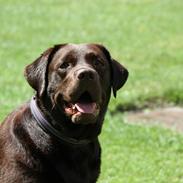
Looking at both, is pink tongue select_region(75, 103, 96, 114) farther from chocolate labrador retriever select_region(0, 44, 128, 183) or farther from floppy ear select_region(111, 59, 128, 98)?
floppy ear select_region(111, 59, 128, 98)

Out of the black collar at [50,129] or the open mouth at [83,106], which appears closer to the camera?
the open mouth at [83,106]

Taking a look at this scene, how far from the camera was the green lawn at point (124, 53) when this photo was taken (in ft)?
27.0

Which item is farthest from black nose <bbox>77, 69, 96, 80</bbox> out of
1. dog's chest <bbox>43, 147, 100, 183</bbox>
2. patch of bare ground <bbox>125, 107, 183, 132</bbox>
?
patch of bare ground <bbox>125, 107, 183, 132</bbox>

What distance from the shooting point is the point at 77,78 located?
5352mm

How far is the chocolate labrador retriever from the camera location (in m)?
5.53

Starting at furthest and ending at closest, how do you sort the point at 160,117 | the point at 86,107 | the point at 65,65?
the point at 160,117
the point at 65,65
the point at 86,107

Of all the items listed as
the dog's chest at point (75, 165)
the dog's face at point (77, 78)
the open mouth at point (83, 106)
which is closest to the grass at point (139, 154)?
the dog's chest at point (75, 165)

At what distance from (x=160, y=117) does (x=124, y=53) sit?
4.65m

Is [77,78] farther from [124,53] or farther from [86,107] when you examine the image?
[124,53]

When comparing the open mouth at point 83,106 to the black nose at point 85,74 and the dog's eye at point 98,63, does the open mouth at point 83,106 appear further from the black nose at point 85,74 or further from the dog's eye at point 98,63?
the dog's eye at point 98,63

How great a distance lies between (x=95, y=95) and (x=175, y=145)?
11.6ft

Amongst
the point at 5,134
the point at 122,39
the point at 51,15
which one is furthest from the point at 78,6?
the point at 5,134

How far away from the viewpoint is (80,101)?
550 cm

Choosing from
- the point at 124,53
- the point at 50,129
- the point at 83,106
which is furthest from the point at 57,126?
the point at 124,53
